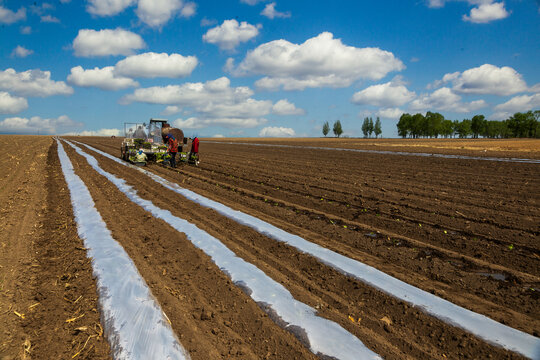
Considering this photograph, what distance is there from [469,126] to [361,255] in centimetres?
14434

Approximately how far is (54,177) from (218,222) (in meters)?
10.1

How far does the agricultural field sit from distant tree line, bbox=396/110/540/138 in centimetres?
11406

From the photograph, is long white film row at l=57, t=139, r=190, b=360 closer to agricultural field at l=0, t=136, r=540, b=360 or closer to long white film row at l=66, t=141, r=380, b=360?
agricultural field at l=0, t=136, r=540, b=360

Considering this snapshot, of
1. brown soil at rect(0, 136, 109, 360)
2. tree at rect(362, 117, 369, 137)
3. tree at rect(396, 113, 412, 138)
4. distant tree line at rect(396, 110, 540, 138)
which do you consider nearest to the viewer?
brown soil at rect(0, 136, 109, 360)

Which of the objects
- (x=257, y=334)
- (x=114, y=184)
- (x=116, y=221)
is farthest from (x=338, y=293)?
(x=114, y=184)

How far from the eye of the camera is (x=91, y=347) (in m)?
3.23

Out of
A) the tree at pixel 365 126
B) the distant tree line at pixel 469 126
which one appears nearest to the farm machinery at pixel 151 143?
the distant tree line at pixel 469 126

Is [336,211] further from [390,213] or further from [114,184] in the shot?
[114,184]

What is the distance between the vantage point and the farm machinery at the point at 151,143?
1845cm

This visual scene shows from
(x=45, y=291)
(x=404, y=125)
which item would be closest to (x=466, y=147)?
(x=45, y=291)

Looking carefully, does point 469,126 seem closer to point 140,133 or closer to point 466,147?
point 466,147

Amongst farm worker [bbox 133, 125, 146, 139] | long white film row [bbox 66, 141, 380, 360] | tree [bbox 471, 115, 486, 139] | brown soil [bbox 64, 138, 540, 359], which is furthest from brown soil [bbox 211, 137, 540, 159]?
tree [bbox 471, 115, 486, 139]

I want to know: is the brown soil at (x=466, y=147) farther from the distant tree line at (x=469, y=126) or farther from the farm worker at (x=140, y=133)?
the distant tree line at (x=469, y=126)

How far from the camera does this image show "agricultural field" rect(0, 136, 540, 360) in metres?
3.40
